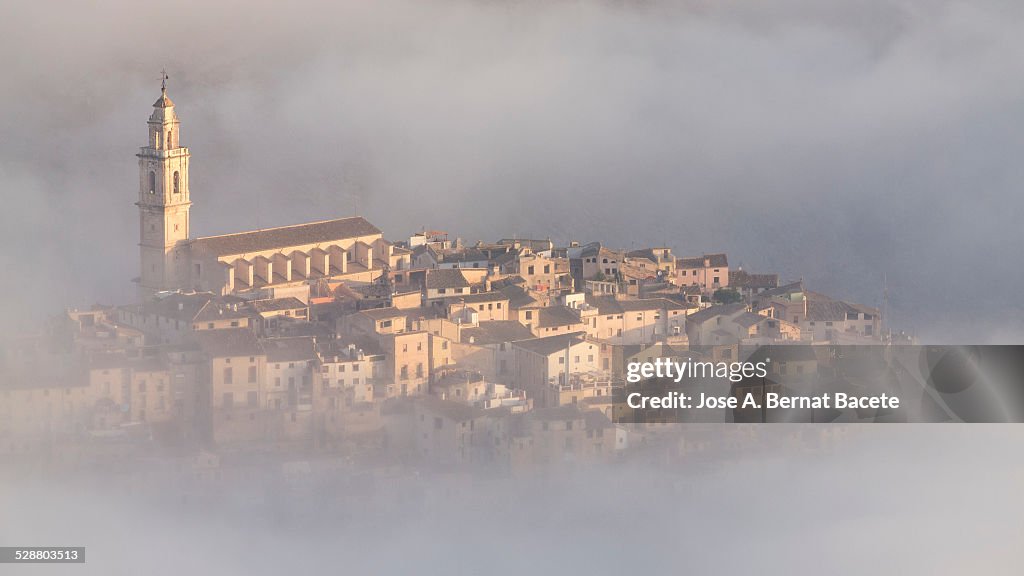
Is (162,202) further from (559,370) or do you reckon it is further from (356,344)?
(559,370)

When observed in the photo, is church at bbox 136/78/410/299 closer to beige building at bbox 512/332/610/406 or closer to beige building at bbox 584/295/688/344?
beige building at bbox 584/295/688/344

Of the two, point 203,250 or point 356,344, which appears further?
point 203,250

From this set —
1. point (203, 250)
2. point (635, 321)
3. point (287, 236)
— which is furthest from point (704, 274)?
point (203, 250)

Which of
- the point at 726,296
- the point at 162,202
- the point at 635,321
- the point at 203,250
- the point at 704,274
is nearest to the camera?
the point at 635,321

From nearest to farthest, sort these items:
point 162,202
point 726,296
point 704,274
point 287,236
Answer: point 162,202 < point 726,296 < point 287,236 < point 704,274

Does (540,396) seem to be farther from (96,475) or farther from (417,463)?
(96,475)

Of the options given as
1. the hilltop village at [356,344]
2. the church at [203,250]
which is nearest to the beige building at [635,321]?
the hilltop village at [356,344]

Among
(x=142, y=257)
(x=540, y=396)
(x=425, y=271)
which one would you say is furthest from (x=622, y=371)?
(x=142, y=257)
